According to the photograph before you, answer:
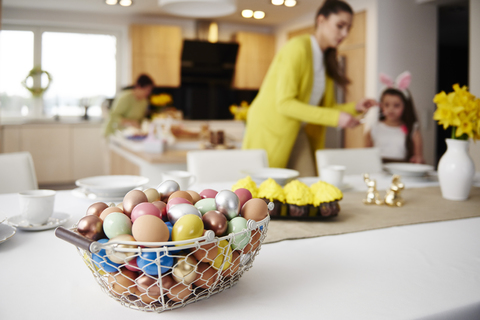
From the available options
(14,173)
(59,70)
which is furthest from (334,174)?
(59,70)

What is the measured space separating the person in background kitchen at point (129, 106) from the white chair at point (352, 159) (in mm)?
2724

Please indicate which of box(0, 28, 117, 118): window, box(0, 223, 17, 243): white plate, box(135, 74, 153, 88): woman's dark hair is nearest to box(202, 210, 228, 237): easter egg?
box(0, 223, 17, 243): white plate

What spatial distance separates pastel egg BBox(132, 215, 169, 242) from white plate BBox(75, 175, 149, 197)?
695mm

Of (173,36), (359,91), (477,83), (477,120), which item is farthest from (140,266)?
(173,36)

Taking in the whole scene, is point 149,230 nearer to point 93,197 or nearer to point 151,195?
point 151,195

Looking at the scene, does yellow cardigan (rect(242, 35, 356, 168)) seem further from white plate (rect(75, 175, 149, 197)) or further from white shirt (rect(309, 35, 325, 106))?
white plate (rect(75, 175, 149, 197))

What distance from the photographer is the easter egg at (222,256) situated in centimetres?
53

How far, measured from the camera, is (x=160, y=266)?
1.57 feet

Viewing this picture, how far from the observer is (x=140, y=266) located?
0.49m

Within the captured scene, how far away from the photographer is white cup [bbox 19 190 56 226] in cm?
89

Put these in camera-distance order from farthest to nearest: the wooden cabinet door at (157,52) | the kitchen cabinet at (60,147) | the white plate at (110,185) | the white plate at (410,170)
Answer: the wooden cabinet door at (157,52)
the kitchen cabinet at (60,147)
the white plate at (410,170)
the white plate at (110,185)

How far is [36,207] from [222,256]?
0.56 meters

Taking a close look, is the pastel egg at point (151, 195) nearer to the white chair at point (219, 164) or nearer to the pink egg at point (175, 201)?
the pink egg at point (175, 201)

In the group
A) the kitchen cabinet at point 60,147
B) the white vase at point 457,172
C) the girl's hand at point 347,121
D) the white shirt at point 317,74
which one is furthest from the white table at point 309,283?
the kitchen cabinet at point 60,147
